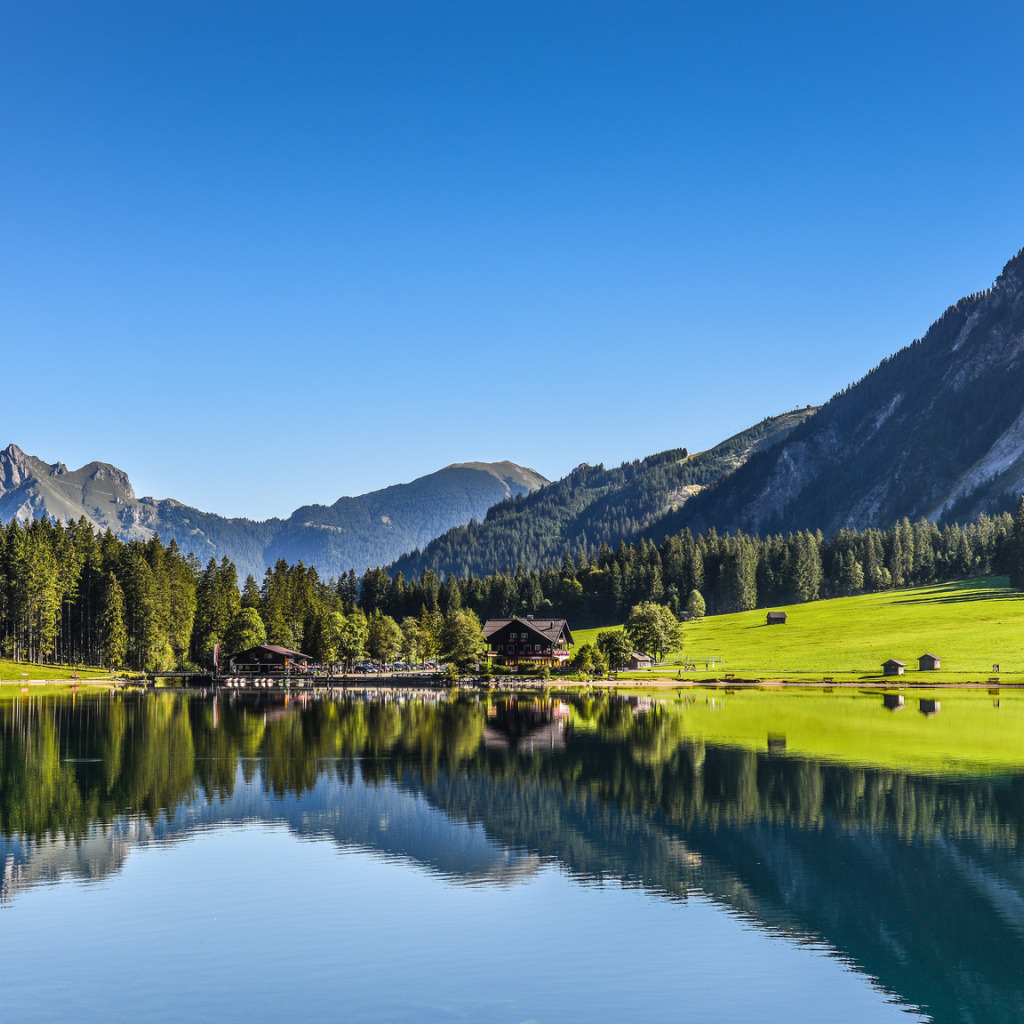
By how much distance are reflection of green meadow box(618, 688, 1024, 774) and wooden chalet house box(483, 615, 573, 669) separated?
52064 millimetres

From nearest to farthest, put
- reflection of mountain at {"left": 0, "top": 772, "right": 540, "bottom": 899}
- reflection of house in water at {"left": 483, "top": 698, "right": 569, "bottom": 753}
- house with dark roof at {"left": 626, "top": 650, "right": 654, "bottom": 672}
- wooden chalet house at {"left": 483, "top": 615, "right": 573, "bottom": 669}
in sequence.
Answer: reflection of mountain at {"left": 0, "top": 772, "right": 540, "bottom": 899}, reflection of house in water at {"left": 483, "top": 698, "right": 569, "bottom": 753}, house with dark roof at {"left": 626, "top": 650, "right": 654, "bottom": 672}, wooden chalet house at {"left": 483, "top": 615, "right": 573, "bottom": 669}

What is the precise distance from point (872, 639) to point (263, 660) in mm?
89349

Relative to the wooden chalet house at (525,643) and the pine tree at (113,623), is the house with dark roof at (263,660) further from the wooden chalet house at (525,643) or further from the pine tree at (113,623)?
the wooden chalet house at (525,643)

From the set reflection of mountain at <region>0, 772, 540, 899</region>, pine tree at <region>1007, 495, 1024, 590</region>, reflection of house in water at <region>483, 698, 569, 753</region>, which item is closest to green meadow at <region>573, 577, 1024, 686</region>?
pine tree at <region>1007, 495, 1024, 590</region>

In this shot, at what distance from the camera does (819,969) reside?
75.4ft

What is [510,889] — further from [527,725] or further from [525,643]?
[525,643]

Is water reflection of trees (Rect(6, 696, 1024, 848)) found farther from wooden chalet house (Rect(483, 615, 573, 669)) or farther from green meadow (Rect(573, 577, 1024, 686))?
wooden chalet house (Rect(483, 615, 573, 669))

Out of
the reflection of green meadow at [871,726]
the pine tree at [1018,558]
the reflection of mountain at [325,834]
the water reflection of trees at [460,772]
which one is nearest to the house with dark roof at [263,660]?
the water reflection of trees at [460,772]

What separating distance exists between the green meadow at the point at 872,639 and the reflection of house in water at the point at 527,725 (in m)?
29.7

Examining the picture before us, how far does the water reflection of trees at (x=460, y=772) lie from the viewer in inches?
1561

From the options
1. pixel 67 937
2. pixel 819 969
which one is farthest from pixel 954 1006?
pixel 67 937

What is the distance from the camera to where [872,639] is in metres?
140

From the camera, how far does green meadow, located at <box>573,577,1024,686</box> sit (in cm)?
11856

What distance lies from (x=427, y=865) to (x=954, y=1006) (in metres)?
16.9
